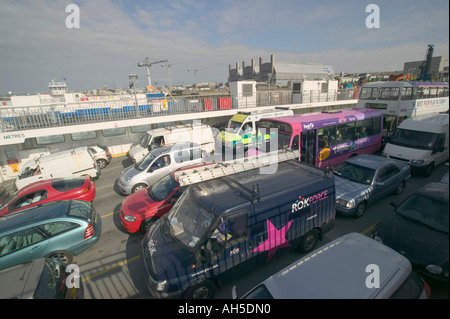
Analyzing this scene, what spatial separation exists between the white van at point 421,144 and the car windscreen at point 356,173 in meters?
3.81

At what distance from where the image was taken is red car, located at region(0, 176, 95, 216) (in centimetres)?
795

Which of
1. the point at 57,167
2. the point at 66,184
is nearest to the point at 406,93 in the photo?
the point at 66,184

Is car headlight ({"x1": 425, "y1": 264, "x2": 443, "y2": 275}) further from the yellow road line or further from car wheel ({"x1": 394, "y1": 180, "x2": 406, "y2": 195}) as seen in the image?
the yellow road line

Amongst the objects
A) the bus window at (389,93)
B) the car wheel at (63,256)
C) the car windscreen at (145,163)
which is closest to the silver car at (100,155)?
the car windscreen at (145,163)

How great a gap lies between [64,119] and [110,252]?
1051 cm

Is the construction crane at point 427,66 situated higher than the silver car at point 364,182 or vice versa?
the construction crane at point 427,66

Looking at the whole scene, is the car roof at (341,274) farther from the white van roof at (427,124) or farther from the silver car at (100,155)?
the silver car at (100,155)

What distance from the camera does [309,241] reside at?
5.93 metres

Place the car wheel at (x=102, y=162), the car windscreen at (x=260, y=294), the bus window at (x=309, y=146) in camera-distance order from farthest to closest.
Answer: the car wheel at (x=102, y=162) < the bus window at (x=309, y=146) < the car windscreen at (x=260, y=294)

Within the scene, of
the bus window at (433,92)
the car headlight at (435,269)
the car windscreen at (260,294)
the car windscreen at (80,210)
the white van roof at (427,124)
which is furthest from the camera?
the bus window at (433,92)

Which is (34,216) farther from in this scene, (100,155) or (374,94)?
(374,94)

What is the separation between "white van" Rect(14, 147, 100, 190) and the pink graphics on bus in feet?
29.9

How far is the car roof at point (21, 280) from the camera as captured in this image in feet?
12.6
